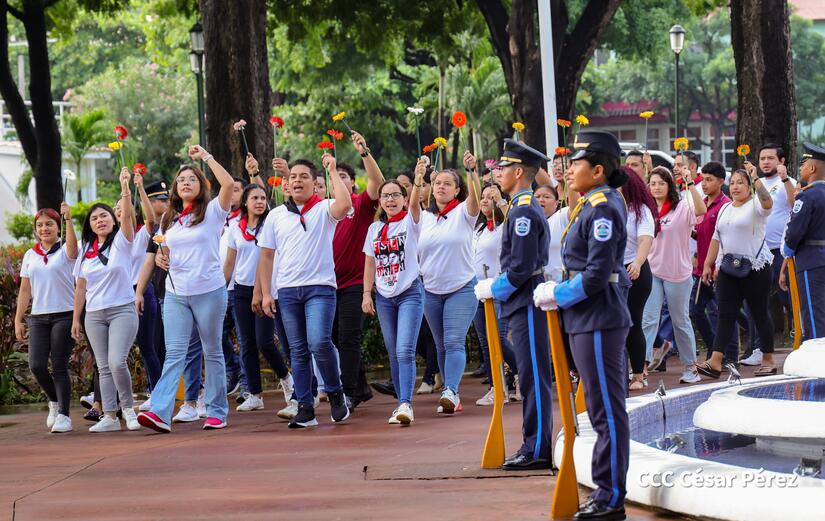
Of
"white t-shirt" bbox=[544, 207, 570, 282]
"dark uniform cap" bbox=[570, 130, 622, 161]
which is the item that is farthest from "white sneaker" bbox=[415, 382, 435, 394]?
"dark uniform cap" bbox=[570, 130, 622, 161]

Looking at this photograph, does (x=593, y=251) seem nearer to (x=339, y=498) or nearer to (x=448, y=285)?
(x=339, y=498)

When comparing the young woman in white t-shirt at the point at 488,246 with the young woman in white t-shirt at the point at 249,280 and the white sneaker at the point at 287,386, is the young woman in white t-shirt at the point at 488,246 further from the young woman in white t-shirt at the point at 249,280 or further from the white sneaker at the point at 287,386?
the young woman in white t-shirt at the point at 249,280

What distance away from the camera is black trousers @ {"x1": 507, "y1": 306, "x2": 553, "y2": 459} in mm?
7676

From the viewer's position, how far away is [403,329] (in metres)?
10.3

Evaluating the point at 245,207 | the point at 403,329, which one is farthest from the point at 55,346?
the point at 403,329

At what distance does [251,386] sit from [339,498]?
457cm

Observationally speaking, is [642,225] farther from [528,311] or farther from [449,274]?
[528,311]

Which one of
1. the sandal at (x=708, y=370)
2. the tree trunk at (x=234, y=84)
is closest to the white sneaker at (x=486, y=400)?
the sandal at (x=708, y=370)

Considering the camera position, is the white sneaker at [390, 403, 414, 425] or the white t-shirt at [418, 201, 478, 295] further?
the white t-shirt at [418, 201, 478, 295]

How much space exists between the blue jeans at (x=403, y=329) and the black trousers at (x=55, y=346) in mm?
2579

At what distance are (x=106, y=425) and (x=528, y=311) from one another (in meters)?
4.48

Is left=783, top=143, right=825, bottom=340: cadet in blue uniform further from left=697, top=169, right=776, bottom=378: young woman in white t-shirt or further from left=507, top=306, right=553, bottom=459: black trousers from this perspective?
left=507, top=306, right=553, bottom=459: black trousers

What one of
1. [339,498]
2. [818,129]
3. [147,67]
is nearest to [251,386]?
[339,498]

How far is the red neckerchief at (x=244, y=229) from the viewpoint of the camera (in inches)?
452
